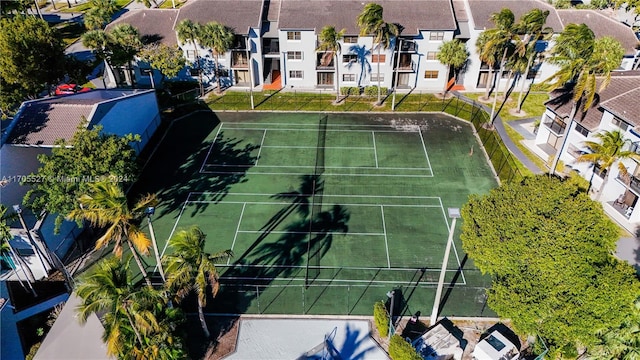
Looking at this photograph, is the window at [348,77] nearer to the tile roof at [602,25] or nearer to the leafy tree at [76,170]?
the tile roof at [602,25]

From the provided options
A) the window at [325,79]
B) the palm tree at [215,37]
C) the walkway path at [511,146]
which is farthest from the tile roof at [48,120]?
the walkway path at [511,146]

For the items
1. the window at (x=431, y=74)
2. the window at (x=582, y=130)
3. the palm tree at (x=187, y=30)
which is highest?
the palm tree at (x=187, y=30)

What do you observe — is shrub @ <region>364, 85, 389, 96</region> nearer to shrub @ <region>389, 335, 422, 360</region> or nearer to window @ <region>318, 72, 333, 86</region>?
window @ <region>318, 72, 333, 86</region>

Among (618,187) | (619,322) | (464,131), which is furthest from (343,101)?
(619,322)

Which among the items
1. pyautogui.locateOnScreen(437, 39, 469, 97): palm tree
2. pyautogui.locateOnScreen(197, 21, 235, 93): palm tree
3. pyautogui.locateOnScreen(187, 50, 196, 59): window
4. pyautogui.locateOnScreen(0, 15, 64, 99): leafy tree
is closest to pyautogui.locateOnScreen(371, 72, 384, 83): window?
pyautogui.locateOnScreen(437, 39, 469, 97): palm tree

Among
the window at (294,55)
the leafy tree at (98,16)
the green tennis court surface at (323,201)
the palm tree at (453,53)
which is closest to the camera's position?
the green tennis court surface at (323,201)

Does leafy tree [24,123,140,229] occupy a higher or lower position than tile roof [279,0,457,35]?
lower
